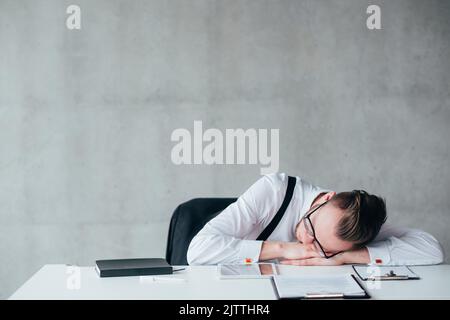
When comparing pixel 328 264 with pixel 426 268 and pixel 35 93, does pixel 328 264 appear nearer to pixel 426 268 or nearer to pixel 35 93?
pixel 426 268

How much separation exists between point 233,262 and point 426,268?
688mm

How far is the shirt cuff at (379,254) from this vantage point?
207 centimetres

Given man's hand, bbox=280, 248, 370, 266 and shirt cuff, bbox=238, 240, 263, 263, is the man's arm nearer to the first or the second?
man's hand, bbox=280, 248, 370, 266

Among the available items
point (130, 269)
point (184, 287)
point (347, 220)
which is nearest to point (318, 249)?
point (347, 220)

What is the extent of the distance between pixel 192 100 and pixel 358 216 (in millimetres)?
1897

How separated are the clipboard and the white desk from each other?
3 cm

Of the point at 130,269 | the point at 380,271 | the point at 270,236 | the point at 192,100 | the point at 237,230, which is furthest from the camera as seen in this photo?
the point at 192,100

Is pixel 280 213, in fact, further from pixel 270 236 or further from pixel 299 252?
pixel 299 252

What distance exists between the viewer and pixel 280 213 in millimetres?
2262

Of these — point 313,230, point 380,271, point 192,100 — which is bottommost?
point 380,271

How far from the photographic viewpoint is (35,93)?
11.9 ft

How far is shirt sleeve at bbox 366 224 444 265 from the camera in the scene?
6.84 feet

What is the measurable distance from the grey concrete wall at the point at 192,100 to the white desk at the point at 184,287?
172 centimetres

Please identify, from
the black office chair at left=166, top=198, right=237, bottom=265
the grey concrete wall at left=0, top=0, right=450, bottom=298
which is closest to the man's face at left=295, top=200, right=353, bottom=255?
the black office chair at left=166, top=198, right=237, bottom=265
